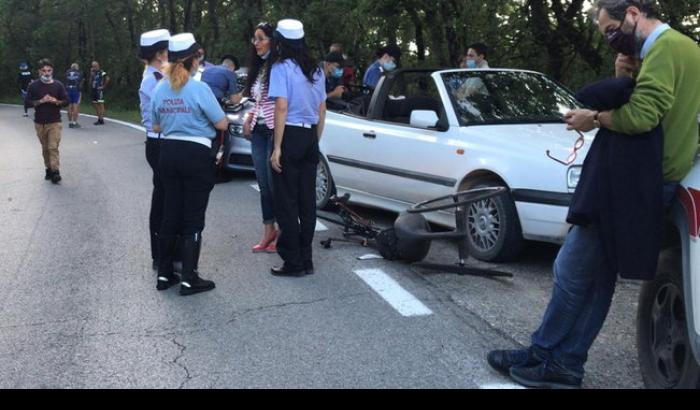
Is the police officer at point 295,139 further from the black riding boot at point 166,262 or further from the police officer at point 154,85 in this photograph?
the police officer at point 154,85

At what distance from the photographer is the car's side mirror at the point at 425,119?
6.73 m

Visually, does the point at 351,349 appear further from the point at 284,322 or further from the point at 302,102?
the point at 302,102

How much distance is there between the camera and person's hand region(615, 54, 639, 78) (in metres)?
3.54

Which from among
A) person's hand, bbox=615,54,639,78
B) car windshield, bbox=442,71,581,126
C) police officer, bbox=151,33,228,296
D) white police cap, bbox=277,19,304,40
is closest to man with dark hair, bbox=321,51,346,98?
car windshield, bbox=442,71,581,126

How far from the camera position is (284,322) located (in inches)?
191

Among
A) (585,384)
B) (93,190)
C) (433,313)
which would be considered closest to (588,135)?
(433,313)

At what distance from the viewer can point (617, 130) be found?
330cm

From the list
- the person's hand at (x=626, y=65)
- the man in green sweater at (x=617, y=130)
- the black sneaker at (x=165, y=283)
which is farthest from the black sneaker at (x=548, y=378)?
the black sneaker at (x=165, y=283)

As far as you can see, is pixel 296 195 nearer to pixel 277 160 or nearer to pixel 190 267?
pixel 277 160

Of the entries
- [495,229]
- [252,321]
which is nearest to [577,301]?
[252,321]

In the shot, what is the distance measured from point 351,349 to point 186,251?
1.75m

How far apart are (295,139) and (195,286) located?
1308 mm

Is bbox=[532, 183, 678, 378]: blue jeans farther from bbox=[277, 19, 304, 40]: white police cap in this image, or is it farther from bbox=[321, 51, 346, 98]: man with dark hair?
bbox=[321, 51, 346, 98]: man with dark hair

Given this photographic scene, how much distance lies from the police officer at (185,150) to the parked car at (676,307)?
3.08 m
